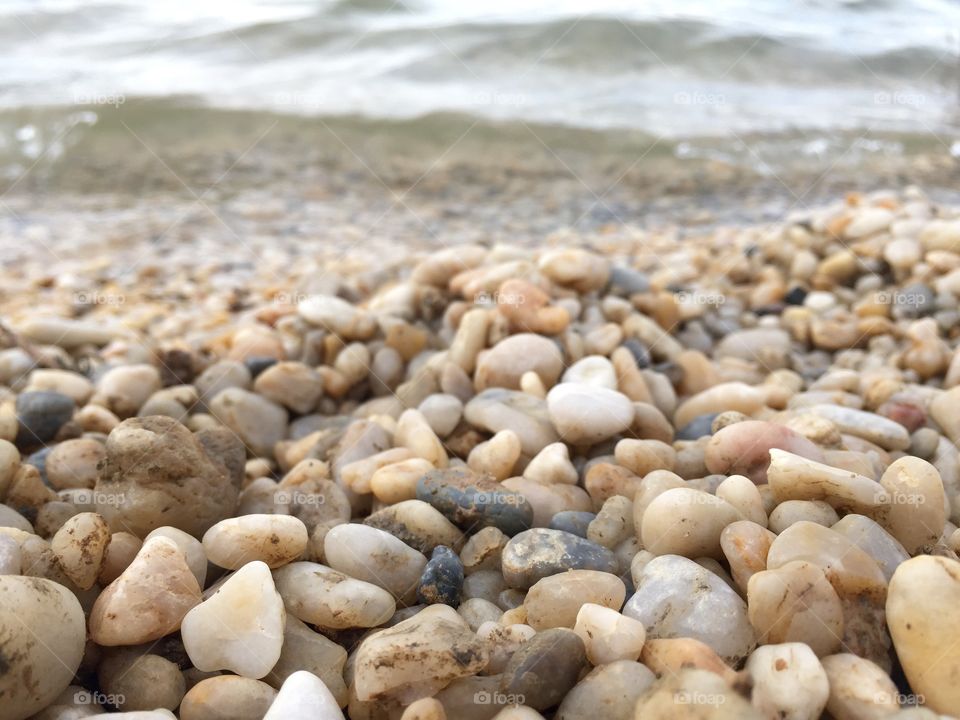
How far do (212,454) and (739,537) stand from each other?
1.25 meters

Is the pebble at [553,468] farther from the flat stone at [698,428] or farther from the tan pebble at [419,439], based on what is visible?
the flat stone at [698,428]

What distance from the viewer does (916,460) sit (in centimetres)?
164

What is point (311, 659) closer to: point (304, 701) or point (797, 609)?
point (304, 701)

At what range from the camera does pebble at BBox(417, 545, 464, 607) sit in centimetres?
162

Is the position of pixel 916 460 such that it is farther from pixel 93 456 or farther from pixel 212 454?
pixel 93 456

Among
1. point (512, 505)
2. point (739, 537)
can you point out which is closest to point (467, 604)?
point (512, 505)

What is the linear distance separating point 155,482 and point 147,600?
0.36m

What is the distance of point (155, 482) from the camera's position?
1.74m

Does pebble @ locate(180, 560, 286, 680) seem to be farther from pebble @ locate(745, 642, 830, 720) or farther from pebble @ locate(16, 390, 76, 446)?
pebble @ locate(16, 390, 76, 446)

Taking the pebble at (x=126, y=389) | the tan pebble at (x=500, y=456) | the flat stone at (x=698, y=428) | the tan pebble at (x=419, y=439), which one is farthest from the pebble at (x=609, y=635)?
the pebble at (x=126, y=389)

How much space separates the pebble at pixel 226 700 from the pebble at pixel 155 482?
479 millimetres

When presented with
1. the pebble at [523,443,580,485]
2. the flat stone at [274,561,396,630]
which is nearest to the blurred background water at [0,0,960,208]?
the pebble at [523,443,580,485]

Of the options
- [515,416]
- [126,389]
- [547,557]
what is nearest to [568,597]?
[547,557]

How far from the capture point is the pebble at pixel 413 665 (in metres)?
1.33
